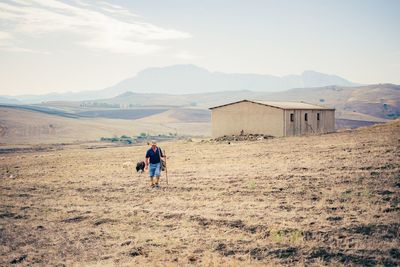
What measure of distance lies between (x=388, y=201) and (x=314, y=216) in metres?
2.22

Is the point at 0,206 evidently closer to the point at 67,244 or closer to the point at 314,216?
the point at 67,244

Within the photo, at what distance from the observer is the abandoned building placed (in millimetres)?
31344

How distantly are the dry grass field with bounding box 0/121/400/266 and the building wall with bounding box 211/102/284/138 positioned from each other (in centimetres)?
1534

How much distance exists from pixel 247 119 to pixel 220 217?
24371 millimetres

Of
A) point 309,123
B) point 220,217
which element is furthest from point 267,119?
point 220,217

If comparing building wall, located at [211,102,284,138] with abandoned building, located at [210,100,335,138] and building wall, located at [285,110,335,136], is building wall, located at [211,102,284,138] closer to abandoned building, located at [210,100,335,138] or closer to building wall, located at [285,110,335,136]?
abandoned building, located at [210,100,335,138]

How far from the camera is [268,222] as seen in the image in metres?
8.78

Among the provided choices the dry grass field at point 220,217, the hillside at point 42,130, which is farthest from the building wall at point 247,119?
the hillside at point 42,130

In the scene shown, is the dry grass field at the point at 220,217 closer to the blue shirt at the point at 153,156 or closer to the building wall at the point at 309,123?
the blue shirt at the point at 153,156

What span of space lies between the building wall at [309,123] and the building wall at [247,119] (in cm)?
91

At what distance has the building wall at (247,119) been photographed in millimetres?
31422

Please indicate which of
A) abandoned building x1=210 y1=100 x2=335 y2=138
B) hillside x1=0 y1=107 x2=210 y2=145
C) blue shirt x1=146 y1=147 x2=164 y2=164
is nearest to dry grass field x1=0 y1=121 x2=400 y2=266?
blue shirt x1=146 y1=147 x2=164 y2=164

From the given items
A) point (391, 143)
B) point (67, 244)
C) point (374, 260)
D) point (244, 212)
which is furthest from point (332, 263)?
point (391, 143)

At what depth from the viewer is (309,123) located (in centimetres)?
3438
